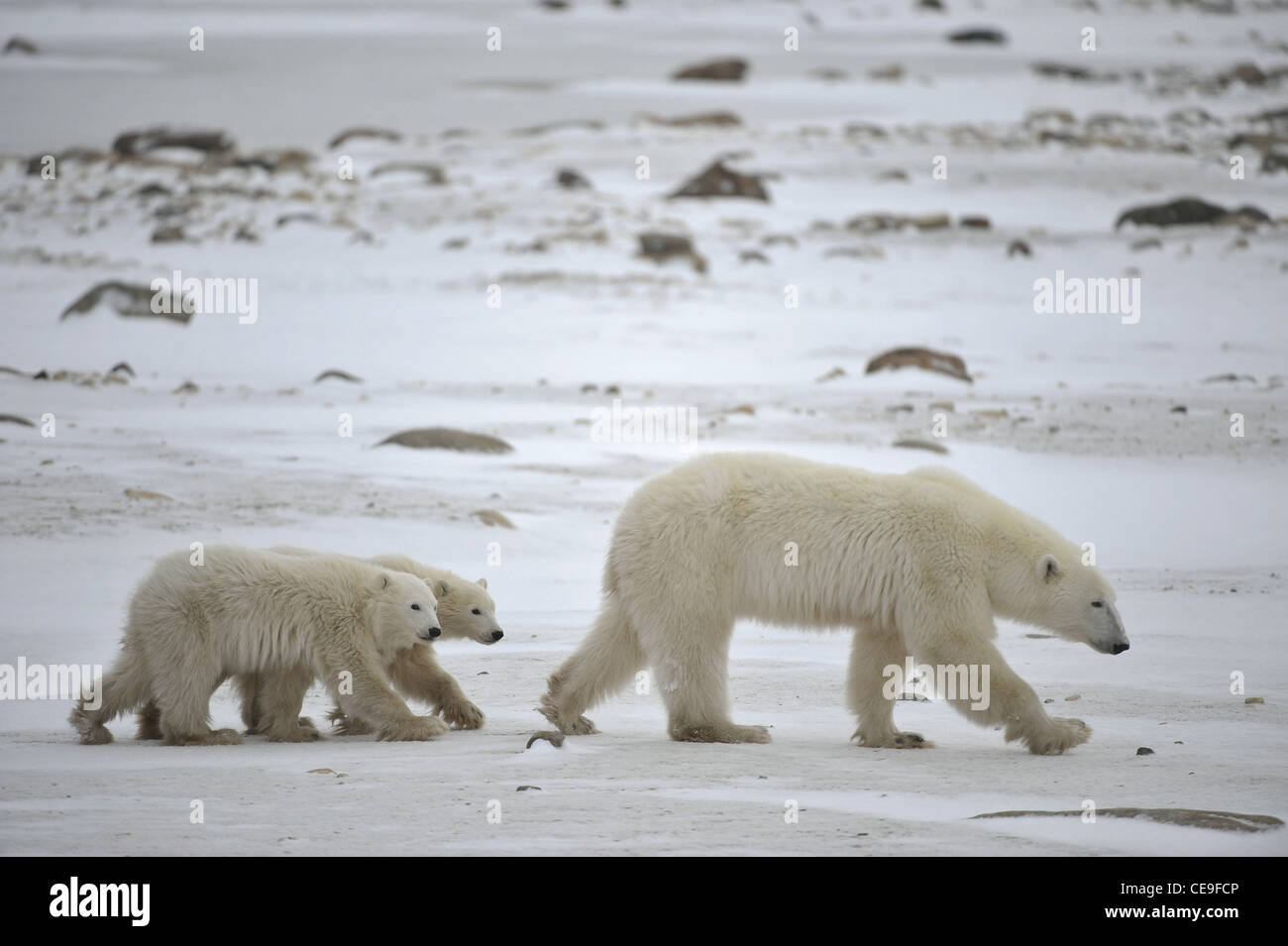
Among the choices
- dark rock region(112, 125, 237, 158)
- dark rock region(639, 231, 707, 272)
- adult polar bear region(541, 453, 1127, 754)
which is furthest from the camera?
dark rock region(112, 125, 237, 158)

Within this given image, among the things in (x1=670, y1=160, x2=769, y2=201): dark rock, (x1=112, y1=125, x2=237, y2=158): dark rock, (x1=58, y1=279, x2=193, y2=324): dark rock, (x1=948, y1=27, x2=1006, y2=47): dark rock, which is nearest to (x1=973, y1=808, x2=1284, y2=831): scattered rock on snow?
(x1=58, y1=279, x2=193, y2=324): dark rock

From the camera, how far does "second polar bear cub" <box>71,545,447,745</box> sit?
22.7 ft

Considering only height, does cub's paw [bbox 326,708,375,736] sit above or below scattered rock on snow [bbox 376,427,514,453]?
below

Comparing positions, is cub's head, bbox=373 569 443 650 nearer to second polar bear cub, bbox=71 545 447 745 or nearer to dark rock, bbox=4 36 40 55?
second polar bear cub, bbox=71 545 447 745

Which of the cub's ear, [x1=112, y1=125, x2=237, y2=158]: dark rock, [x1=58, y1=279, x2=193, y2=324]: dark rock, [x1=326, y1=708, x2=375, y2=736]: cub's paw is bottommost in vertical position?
[x1=326, y1=708, x2=375, y2=736]: cub's paw

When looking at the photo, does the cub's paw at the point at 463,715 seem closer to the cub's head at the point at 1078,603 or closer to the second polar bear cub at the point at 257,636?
the second polar bear cub at the point at 257,636

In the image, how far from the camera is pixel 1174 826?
16.3 ft

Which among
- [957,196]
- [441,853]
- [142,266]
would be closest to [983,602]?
[441,853]

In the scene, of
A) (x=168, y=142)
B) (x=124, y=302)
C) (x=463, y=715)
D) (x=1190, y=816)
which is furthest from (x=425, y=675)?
(x=168, y=142)

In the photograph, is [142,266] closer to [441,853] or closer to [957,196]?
[957,196]

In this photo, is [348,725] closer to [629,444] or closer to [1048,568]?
[1048,568]

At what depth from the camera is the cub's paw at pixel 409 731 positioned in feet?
22.9

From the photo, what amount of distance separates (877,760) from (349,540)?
207 inches

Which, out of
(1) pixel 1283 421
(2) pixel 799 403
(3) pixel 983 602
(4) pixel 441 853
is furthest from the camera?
(2) pixel 799 403
